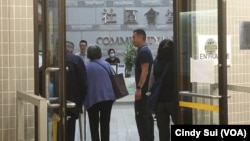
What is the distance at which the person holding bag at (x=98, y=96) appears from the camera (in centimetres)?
496

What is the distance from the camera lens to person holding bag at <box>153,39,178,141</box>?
4.61 metres

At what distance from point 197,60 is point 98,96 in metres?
1.73

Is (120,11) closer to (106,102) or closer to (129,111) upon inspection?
(129,111)

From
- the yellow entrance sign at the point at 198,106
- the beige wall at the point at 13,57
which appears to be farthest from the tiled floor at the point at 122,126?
the beige wall at the point at 13,57

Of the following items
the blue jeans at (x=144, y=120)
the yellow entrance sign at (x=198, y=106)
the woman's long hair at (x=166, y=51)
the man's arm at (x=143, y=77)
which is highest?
the woman's long hair at (x=166, y=51)

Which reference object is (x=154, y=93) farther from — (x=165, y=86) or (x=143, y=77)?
(x=143, y=77)

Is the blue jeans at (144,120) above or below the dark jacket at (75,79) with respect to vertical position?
below

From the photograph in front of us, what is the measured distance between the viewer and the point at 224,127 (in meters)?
3.01

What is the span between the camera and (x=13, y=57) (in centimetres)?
327

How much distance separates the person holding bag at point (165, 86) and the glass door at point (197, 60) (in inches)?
32.2

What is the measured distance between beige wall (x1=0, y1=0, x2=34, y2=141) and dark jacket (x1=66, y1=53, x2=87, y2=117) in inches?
41.4

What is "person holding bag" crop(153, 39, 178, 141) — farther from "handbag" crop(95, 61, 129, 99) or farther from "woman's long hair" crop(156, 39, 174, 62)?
"handbag" crop(95, 61, 129, 99)

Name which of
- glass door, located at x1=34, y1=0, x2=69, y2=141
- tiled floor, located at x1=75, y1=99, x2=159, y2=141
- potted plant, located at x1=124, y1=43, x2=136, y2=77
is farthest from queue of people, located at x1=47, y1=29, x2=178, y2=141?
potted plant, located at x1=124, y1=43, x2=136, y2=77

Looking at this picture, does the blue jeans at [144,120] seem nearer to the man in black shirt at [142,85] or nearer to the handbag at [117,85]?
the man in black shirt at [142,85]
